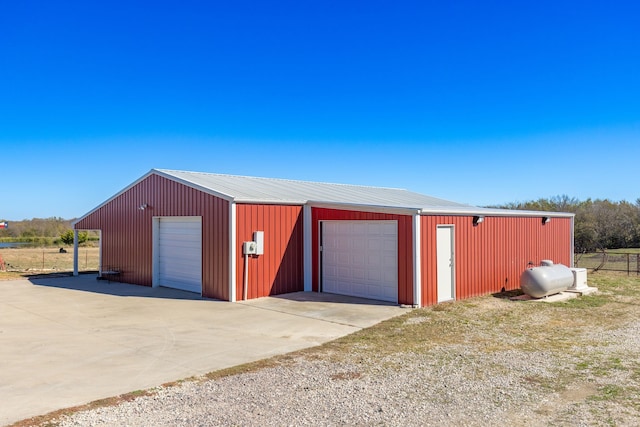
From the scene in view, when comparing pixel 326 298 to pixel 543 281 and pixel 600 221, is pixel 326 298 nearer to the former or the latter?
pixel 543 281

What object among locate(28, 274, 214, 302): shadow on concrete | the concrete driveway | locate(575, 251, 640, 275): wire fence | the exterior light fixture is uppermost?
the exterior light fixture

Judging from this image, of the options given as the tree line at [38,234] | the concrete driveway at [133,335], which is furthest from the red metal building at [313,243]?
the tree line at [38,234]

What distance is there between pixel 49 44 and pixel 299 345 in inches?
467

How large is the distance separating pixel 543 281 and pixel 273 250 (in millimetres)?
6717

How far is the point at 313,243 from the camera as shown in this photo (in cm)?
1270

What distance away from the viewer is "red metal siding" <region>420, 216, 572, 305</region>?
417 inches

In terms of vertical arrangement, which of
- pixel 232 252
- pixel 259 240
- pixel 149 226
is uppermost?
pixel 149 226

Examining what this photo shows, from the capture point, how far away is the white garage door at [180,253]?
12.7 metres

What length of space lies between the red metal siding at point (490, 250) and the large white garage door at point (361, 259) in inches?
31.8

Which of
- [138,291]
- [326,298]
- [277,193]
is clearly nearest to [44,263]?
[138,291]

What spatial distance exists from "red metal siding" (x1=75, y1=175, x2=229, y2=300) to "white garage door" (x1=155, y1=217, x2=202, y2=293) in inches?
10.9

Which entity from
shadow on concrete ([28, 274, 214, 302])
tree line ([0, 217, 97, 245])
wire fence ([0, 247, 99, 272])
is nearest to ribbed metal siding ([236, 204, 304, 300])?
shadow on concrete ([28, 274, 214, 302])

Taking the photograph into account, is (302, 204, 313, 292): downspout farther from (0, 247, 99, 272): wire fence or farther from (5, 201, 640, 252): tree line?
(5, 201, 640, 252): tree line

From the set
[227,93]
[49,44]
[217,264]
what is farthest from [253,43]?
[217,264]
